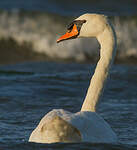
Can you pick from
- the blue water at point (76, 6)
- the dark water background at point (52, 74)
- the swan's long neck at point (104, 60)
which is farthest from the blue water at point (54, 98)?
the blue water at point (76, 6)

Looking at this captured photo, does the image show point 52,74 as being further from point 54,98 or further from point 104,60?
point 104,60

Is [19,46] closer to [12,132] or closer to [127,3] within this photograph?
[127,3]

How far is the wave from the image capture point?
657 inches

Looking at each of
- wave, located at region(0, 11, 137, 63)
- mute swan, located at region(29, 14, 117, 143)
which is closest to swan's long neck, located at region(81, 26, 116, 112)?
mute swan, located at region(29, 14, 117, 143)

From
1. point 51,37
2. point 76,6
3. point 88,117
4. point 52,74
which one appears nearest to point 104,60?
point 88,117

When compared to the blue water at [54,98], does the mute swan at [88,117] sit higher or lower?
higher

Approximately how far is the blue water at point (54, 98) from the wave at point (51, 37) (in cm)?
240

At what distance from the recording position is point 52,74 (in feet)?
40.0

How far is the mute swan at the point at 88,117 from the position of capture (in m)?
5.38

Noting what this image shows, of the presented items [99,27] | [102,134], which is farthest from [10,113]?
[102,134]

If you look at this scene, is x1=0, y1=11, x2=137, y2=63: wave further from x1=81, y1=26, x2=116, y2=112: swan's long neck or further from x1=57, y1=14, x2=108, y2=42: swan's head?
x1=81, y1=26, x2=116, y2=112: swan's long neck

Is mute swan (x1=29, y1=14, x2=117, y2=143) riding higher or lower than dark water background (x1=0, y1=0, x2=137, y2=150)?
higher

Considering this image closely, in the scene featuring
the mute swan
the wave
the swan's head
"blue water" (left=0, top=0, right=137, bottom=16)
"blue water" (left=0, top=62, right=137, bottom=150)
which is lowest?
the wave

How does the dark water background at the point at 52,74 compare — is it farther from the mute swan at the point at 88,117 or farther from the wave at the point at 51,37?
the mute swan at the point at 88,117
